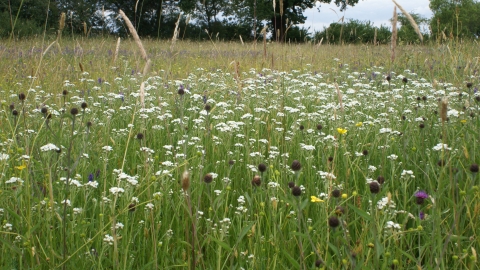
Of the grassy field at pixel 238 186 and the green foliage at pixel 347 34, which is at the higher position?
the green foliage at pixel 347 34

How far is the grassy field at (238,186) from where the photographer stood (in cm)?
149

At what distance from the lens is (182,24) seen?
30.9m

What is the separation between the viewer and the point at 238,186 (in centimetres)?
232

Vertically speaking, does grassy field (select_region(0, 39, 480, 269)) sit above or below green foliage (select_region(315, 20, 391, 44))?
below

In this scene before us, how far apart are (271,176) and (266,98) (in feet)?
6.21

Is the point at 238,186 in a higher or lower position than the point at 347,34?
lower

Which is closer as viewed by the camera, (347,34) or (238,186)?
(238,186)

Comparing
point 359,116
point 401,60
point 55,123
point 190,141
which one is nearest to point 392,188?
point 190,141

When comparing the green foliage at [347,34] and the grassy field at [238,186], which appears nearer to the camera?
the grassy field at [238,186]

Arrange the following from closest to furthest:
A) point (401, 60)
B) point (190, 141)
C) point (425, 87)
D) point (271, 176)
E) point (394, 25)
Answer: point (271, 176) → point (394, 25) → point (190, 141) → point (425, 87) → point (401, 60)

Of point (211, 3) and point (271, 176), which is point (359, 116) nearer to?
point (271, 176)

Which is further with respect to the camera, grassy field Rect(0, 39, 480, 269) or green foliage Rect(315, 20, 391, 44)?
green foliage Rect(315, 20, 391, 44)

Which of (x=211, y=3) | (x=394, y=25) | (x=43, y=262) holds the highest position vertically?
(x=211, y=3)

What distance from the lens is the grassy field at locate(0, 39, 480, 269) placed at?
1.49 meters
